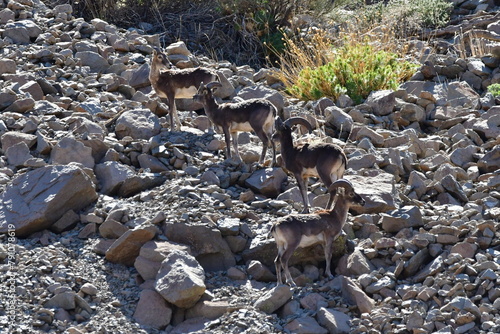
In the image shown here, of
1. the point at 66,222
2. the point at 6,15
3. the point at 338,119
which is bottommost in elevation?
the point at 338,119

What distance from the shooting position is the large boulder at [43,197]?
10.5 m

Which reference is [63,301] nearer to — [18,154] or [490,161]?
[18,154]

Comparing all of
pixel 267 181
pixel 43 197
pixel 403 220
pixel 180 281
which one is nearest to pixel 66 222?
pixel 43 197

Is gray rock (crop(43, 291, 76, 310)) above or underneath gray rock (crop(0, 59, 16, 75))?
underneath

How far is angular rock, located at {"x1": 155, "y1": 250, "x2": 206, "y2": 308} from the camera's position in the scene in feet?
29.8

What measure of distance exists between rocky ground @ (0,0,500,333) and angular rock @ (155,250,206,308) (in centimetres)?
2

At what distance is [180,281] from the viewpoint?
9148 millimetres

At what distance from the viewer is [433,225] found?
417 inches

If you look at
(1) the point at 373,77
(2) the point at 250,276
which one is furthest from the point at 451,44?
(2) the point at 250,276

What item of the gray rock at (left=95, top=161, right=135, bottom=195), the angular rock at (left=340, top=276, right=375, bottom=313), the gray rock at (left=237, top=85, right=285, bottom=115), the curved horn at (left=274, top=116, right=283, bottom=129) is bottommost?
the angular rock at (left=340, top=276, right=375, bottom=313)

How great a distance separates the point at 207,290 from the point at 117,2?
36.9ft

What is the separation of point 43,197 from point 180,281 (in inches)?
96.0

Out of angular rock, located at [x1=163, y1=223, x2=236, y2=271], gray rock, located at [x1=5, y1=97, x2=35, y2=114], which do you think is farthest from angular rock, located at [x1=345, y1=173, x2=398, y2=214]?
gray rock, located at [x1=5, y1=97, x2=35, y2=114]

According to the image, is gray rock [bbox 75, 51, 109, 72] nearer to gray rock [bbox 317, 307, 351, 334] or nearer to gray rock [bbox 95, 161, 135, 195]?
gray rock [bbox 95, 161, 135, 195]
